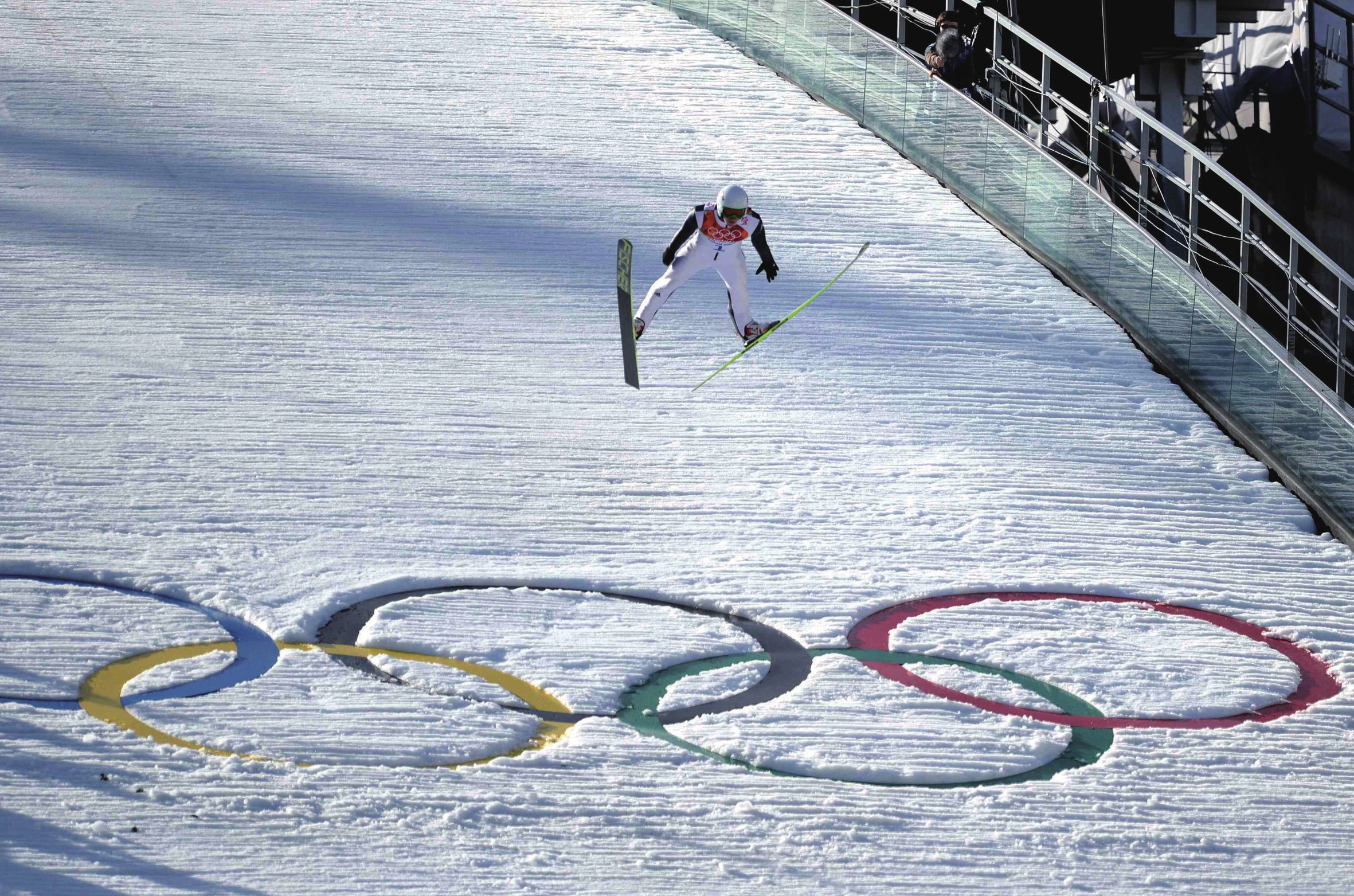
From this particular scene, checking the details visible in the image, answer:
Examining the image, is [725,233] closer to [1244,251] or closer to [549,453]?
[549,453]

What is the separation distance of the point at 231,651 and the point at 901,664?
2.70m

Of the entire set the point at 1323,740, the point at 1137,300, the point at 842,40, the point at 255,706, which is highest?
the point at 842,40

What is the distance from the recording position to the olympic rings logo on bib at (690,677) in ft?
18.4

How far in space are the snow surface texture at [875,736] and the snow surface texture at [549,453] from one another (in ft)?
0.47

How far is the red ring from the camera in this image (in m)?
6.08

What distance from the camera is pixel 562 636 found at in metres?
6.53

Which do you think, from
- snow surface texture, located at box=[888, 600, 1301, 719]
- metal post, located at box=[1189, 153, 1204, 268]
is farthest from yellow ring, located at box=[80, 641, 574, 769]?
metal post, located at box=[1189, 153, 1204, 268]

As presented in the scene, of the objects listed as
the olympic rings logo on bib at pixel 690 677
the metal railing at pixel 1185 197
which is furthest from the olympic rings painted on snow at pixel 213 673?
the metal railing at pixel 1185 197

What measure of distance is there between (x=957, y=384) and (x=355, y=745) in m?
5.06

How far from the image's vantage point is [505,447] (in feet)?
27.8

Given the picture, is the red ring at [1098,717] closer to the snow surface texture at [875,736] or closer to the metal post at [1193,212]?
the snow surface texture at [875,736]

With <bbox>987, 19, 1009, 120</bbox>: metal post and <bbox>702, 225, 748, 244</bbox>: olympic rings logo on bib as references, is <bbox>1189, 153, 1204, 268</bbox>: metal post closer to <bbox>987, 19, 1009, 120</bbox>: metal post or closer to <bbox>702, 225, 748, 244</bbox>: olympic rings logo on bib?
<bbox>987, 19, 1009, 120</bbox>: metal post

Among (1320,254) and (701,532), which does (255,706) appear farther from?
(1320,254)

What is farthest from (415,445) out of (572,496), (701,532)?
(701,532)
